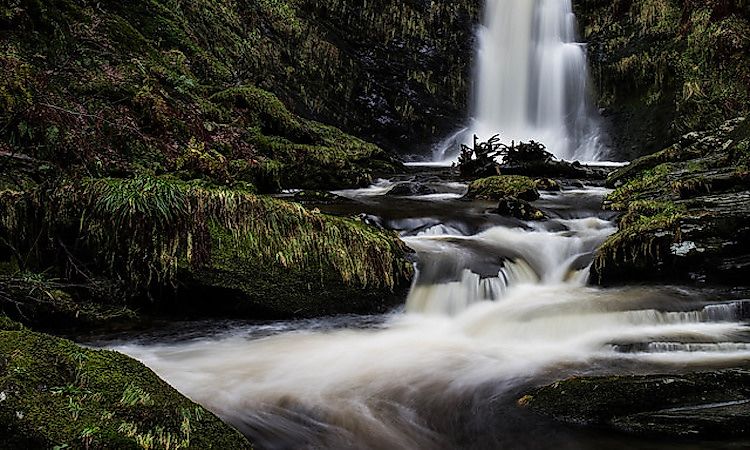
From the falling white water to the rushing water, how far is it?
64.2ft

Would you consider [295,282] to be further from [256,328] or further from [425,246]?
[425,246]

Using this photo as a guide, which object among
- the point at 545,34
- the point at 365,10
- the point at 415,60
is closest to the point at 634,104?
the point at 545,34

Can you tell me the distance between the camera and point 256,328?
5.05 meters

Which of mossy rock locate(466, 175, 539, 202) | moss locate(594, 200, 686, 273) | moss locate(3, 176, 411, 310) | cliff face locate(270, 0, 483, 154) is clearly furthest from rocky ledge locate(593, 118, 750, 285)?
cliff face locate(270, 0, 483, 154)

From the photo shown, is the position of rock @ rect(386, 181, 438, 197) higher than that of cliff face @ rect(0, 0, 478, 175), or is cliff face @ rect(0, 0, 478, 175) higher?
cliff face @ rect(0, 0, 478, 175)

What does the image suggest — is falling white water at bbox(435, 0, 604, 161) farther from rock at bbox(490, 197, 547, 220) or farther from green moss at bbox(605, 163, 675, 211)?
rock at bbox(490, 197, 547, 220)

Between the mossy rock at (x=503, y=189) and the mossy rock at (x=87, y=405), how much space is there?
9731 millimetres

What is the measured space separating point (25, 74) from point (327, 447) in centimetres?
405

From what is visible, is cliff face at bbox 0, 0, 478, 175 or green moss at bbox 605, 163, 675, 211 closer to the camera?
cliff face at bbox 0, 0, 478, 175

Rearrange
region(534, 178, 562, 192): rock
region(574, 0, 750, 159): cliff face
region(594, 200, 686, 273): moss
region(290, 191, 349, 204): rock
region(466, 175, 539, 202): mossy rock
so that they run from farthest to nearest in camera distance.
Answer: region(574, 0, 750, 159): cliff face
region(534, 178, 562, 192): rock
region(466, 175, 539, 202): mossy rock
region(290, 191, 349, 204): rock
region(594, 200, 686, 273): moss

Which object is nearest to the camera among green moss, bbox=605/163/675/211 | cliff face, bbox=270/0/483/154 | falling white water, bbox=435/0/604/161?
A: green moss, bbox=605/163/675/211

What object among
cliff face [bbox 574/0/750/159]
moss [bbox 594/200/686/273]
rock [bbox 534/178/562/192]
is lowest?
moss [bbox 594/200/686/273]

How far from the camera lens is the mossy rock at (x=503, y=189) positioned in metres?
11.3

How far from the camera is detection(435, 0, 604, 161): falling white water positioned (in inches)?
993
